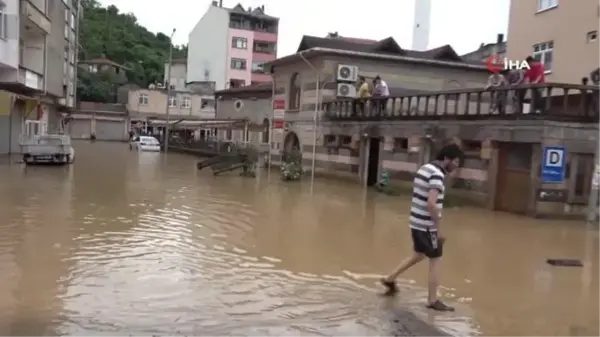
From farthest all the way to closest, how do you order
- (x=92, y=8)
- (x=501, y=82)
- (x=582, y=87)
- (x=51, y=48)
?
(x=92, y=8), (x=51, y=48), (x=501, y=82), (x=582, y=87)

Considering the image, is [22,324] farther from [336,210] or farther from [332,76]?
[332,76]

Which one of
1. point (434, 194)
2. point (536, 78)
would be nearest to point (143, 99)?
point (536, 78)

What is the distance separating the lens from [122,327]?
19.2 ft

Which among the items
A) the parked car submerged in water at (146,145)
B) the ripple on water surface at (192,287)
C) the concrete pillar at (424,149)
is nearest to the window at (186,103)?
the parked car submerged in water at (146,145)

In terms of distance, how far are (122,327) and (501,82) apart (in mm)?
15635

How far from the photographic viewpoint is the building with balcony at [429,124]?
642 inches

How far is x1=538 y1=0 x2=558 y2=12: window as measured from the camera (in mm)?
24873

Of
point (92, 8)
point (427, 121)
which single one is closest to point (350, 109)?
point (427, 121)

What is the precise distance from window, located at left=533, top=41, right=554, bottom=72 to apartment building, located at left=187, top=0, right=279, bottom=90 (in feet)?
166

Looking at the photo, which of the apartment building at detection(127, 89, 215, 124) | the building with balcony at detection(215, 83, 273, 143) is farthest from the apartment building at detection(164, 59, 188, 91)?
the building with balcony at detection(215, 83, 273, 143)

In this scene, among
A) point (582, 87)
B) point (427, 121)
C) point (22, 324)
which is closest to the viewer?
point (22, 324)

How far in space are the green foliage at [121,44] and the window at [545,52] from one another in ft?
227

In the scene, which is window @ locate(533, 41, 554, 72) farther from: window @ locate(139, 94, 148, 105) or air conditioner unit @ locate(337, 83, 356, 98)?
window @ locate(139, 94, 148, 105)

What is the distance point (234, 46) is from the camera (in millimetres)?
75875
